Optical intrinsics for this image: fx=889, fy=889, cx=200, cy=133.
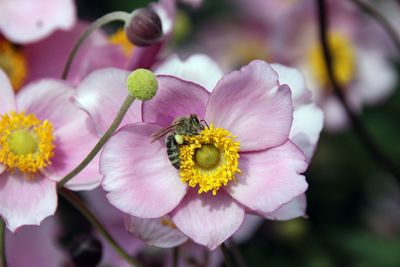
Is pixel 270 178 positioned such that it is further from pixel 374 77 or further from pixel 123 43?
pixel 374 77

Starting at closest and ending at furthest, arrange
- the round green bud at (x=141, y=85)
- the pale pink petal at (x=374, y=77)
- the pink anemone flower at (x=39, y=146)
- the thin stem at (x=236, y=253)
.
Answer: the round green bud at (x=141, y=85) → the pink anemone flower at (x=39, y=146) → the thin stem at (x=236, y=253) → the pale pink petal at (x=374, y=77)

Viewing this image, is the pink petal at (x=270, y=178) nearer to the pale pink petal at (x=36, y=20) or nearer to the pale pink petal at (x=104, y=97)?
the pale pink petal at (x=104, y=97)

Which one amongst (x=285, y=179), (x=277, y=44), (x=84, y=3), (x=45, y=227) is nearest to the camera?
(x=285, y=179)

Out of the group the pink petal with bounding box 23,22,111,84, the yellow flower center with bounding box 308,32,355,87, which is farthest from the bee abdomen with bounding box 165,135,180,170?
the yellow flower center with bounding box 308,32,355,87

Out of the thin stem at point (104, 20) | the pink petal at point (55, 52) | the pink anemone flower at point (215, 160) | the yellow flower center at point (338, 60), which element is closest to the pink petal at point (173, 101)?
the pink anemone flower at point (215, 160)

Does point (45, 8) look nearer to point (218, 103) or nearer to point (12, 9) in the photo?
point (12, 9)

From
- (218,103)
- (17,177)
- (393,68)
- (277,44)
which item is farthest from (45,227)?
(393,68)

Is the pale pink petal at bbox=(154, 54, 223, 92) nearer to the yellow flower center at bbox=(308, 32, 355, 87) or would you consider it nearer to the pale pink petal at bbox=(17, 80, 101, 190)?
the pale pink petal at bbox=(17, 80, 101, 190)
